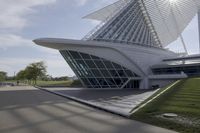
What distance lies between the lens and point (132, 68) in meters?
46.6

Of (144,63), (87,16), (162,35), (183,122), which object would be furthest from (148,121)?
(162,35)

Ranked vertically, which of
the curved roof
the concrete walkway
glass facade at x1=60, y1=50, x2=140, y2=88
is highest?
the curved roof

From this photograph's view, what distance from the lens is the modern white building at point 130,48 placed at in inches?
1753

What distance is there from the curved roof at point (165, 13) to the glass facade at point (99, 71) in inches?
426

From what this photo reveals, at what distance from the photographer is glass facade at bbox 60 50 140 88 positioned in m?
44.8

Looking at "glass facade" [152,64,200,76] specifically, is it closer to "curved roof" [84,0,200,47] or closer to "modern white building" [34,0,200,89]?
"modern white building" [34,0,200,89]

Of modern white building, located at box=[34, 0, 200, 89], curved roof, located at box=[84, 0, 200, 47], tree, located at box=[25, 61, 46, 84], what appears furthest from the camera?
tree, located at box=[25, 61, 46, 84]

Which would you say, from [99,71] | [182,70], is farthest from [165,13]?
[99,71]

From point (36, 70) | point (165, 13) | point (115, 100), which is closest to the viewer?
point (115, 100)

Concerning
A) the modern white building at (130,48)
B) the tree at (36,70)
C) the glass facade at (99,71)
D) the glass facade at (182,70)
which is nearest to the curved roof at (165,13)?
the modern white building at (130,48)

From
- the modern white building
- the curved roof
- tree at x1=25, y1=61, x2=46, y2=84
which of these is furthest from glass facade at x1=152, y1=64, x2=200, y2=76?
tree at x1=25, y1=61, x2=46, y2=84

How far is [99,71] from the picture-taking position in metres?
45.6

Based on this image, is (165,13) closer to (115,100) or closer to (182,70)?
(182,70)

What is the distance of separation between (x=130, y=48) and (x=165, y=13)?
475 inches
